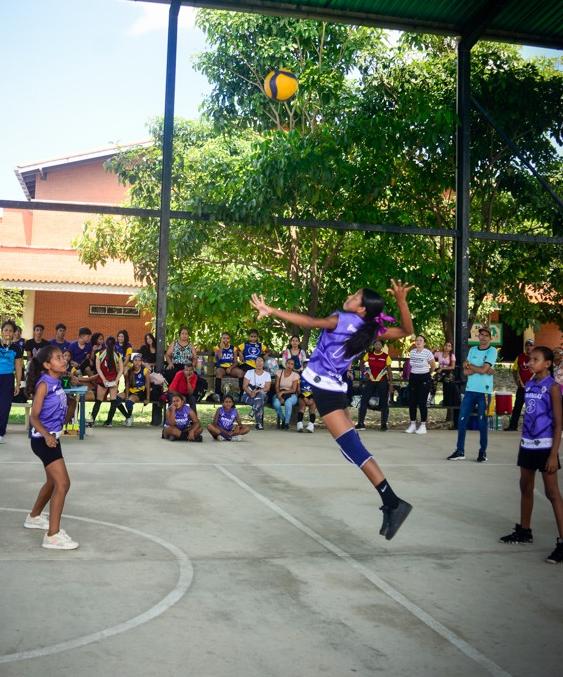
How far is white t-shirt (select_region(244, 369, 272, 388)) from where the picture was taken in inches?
628

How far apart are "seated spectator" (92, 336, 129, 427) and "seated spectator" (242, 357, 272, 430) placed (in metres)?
2.31

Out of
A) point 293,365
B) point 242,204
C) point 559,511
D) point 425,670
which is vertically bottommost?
point 425,670

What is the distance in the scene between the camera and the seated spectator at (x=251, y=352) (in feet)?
54.8

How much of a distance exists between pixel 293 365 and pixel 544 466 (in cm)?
938

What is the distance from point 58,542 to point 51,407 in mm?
1045

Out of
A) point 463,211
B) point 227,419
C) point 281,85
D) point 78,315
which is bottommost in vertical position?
point 227,419

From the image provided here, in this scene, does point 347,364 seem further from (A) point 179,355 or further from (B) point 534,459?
(A) point 179,355

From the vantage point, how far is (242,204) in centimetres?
1573

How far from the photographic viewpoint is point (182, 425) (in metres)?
14.0

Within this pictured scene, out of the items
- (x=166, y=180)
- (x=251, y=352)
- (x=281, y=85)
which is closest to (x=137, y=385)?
(x=251, y=352)

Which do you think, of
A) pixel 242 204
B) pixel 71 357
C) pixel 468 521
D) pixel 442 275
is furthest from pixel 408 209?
pixel 468 521

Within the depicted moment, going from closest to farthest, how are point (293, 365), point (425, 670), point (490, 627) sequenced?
point (425, 670) → point (490, 627) → point (293, 365)

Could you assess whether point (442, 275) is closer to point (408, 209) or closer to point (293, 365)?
point (408, 209)

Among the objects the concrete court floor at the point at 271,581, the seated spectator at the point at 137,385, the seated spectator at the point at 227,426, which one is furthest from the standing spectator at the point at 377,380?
the concrete court floor at the point at 271,581
